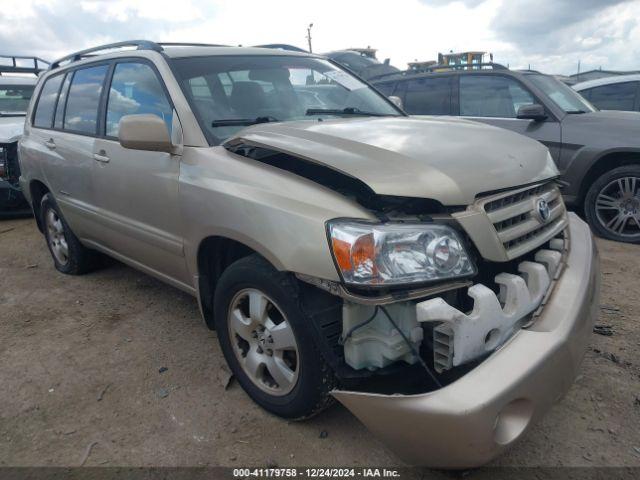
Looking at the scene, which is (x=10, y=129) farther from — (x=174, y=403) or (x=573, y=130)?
(x=573, y=130)

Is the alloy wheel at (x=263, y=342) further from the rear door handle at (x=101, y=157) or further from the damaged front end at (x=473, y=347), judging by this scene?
the rear door handle at (x=101, y=157)

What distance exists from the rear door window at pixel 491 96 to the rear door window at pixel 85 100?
383 cm

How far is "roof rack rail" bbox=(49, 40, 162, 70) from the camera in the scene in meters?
3.05

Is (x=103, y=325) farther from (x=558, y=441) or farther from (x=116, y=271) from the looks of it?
(x=558, y=441)

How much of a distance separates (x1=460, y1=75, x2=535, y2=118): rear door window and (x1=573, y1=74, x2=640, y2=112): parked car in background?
1889 mm

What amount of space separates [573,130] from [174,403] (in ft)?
14.4

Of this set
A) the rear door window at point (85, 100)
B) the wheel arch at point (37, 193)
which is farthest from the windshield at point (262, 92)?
the wheel arch at point (37, 193)

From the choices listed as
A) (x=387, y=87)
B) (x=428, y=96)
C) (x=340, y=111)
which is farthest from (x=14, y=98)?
(x=340, y=111)

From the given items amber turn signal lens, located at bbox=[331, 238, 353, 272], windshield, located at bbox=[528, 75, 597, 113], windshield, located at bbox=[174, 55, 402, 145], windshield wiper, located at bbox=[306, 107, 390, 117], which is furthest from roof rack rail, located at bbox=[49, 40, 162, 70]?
windshield, located at bbox=[528, 75, 597, 113]

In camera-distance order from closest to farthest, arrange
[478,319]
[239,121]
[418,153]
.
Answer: [478,319], [418,153], [239,121]

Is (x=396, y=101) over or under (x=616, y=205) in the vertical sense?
over

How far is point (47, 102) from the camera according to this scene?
4.38 m

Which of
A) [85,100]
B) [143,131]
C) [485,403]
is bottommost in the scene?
[485,403]

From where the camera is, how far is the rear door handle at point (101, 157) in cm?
324
